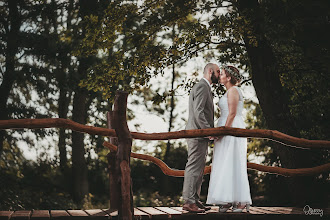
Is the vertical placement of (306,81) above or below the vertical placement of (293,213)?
above

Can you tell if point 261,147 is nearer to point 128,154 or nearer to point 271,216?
point 271,216

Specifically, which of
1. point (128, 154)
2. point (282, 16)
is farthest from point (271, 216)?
point (282, 16)

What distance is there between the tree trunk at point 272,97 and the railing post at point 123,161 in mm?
4379

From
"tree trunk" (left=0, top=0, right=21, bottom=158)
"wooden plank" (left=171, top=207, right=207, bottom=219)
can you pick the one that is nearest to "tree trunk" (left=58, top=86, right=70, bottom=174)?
"tree trunk" (left=0, top=0, right=21, bottom=158)

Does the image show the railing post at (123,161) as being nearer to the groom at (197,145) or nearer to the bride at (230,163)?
the groom at (197,145)

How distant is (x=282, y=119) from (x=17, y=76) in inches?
337

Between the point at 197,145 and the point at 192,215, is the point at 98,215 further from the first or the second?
the point at 197,145

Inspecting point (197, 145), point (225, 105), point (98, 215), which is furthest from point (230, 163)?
point (98, 215)

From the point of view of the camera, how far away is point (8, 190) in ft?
43.8

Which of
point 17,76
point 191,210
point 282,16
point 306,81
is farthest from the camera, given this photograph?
point 17,76

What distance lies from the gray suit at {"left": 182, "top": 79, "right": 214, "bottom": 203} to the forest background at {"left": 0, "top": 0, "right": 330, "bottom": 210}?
313 cm

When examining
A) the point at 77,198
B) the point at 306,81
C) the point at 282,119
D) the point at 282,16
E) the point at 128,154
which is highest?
the point at 282,16

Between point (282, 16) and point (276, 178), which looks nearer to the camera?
point (282, 16)

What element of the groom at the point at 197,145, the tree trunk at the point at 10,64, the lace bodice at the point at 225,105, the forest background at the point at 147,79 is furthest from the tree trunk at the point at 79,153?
the groom at the point at 197,145
